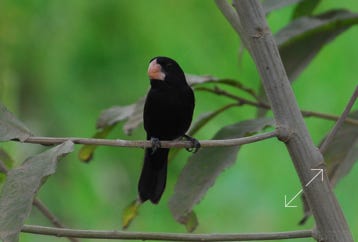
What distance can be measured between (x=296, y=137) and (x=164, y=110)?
460mm

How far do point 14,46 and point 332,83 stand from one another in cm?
96

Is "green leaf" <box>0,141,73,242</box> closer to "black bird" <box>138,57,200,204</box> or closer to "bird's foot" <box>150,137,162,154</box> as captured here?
"bird's foot" <box>150,137,162,154</box>

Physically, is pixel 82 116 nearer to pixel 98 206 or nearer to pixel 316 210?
pixel 98 206

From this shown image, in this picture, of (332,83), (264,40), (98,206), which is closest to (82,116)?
(98,206)

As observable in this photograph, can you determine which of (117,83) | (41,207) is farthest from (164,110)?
(117,83)

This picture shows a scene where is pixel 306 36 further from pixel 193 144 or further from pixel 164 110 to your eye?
pixel 193 144

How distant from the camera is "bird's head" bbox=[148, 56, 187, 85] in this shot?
131cm

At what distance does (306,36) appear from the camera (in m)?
1.38

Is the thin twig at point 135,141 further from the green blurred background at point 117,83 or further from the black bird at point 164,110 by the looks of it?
the green blurred background at point 117,83

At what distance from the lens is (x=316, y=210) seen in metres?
0.86

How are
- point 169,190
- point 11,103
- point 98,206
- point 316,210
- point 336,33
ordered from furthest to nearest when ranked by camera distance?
1. point 169,190
2. point 98,206
3. point 11,103
4. point 336,33
5. point 316,210

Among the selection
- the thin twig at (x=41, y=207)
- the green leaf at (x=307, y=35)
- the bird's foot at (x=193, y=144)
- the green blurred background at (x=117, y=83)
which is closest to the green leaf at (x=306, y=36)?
the green leaf at (x=307, y=35)

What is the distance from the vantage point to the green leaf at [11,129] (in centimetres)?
88

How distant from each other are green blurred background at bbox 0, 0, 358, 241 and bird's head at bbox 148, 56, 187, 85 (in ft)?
3.32
